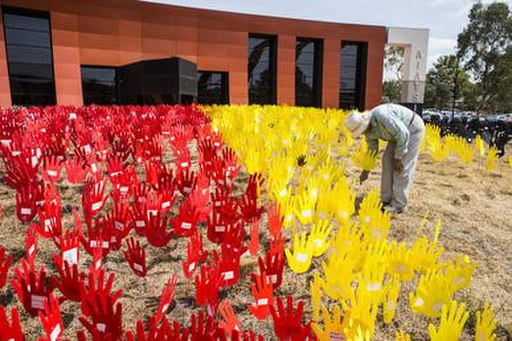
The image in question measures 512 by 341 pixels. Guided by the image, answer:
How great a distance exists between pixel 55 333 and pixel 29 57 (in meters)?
21.7

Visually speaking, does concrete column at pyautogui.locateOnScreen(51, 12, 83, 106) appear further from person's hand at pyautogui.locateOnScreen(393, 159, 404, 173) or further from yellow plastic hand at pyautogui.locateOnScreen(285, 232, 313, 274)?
yellow plastic hand at pyautogui.locateOnScreen(285, 232, 313, 274)

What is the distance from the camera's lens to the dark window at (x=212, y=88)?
23219mm

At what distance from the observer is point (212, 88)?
77.2 feet

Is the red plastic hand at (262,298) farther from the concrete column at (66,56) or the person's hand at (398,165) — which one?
the concrete column at (66,56)

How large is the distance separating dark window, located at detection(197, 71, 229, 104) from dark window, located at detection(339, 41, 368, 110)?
925 centimetres

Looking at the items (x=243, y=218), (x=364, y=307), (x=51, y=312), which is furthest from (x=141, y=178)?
(x=364, y=307)

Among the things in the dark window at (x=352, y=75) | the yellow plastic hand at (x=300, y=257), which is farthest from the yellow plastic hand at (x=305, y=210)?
the dark window at (x=352, y=75)

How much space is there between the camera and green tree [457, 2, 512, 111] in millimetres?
36781

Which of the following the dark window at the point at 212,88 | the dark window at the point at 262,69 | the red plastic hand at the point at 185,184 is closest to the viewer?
the red plastic hand at the point at 185,184

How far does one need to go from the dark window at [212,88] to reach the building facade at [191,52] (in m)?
0.06

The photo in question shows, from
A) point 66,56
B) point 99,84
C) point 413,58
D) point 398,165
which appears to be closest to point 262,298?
point 398,165

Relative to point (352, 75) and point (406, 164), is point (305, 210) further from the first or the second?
point (352, 75)

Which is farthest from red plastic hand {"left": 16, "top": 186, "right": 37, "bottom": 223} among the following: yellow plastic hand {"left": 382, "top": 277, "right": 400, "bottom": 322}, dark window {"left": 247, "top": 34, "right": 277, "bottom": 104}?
dark window {"left": 247, "top": 34, "right": 277, "bottom": 104}

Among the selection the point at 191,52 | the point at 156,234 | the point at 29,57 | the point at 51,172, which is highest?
the point at 191,52
